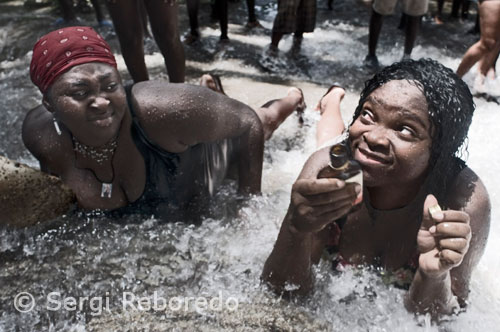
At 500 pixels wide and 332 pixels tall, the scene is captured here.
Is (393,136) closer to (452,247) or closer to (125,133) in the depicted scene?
(452,247)

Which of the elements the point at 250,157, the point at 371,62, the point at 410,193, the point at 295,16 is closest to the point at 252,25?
the point at 295,16

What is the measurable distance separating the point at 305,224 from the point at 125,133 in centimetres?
118

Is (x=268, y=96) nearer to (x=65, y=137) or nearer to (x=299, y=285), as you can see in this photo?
(x=65, y=137)

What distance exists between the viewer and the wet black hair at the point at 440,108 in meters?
1.53

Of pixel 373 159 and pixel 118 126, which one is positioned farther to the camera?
pixel 118 126

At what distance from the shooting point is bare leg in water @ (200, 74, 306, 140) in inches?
117

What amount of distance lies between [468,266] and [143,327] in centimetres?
133

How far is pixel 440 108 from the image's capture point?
1518mm

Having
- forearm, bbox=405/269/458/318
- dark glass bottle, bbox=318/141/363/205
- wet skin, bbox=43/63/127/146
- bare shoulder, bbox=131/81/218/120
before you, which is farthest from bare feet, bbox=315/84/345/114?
dark glass bottle, bbox=318/141/363/205

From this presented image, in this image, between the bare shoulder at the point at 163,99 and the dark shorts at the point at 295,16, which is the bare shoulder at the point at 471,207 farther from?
the dark shorts at the point at 295,16

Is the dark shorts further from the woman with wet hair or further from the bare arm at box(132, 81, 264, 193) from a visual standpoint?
the woman with wet hair

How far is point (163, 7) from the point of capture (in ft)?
9.85

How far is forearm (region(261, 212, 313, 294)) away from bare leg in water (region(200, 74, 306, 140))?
1285 mm

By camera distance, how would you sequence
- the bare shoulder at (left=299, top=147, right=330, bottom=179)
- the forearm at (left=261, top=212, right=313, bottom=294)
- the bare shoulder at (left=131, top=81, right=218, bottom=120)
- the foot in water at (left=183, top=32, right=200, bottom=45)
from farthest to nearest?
1. the foot in water at (left=183, top=32, right=200, bottom=45)
2. the bare shoulder at (left=131, top=81, right=218, bottom=120)
3. the bare shoulder at (left=299, top=147, right=330, bottom=179)
4. the forearm at (left=261, top=212, right=313, bottom=294)
